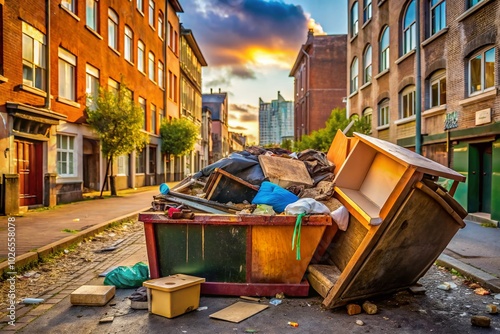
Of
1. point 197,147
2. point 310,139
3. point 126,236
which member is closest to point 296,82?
point 197,147

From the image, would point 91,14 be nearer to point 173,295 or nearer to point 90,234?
point 90,234

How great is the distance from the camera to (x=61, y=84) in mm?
15508

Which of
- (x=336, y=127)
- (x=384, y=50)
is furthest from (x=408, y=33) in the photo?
(x=336, y=127)

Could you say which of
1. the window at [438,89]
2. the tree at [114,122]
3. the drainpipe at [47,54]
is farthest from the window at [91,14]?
the window at [438,89]

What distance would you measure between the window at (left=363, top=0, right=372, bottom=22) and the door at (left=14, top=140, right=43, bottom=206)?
16.7m

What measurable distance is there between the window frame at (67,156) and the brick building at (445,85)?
1300cm

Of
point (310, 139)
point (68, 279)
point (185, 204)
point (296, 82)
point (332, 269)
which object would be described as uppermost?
point (296, 82)

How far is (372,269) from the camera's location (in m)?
4.25

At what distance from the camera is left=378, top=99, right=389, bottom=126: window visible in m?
18.6

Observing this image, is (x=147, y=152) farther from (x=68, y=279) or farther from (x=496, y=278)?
(x=496, y=278)

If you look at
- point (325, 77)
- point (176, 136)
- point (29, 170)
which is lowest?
point (29, 170)

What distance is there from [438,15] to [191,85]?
32.5m

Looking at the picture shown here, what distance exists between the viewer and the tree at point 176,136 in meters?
29.0

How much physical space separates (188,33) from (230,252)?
36.4 metres
